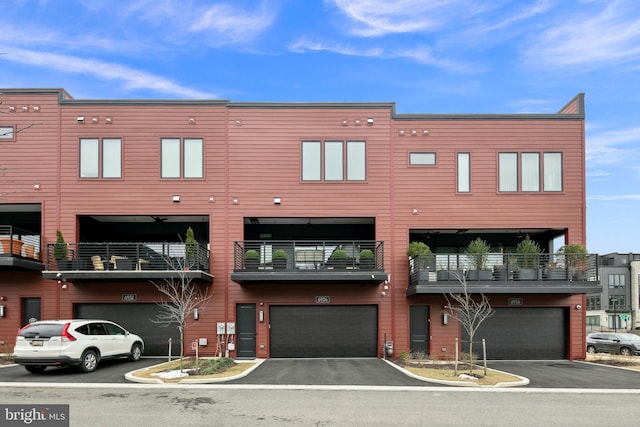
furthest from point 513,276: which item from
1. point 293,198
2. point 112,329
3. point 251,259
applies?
point 112,329

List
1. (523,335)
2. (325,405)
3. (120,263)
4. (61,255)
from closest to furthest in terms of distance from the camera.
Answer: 1. (325,405)
2. (120,263)
3. (61,255)
4. (523,335)

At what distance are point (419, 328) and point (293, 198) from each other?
6685 millimetres

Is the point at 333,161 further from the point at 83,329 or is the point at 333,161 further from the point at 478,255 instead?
the point at 83,329

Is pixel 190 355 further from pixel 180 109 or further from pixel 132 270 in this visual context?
pixel 180 109

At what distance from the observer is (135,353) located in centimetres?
1838

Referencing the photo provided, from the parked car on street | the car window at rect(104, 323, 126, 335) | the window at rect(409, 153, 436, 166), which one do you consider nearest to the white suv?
the car window at rect(104, 323, 126, 335)

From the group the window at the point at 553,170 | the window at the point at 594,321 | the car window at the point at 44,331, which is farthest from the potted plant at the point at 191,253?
the window at the point at 594,321

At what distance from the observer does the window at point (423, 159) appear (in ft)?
70.1

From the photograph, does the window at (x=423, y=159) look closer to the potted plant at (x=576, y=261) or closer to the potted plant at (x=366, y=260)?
the potted plant at (x=366, y=260)

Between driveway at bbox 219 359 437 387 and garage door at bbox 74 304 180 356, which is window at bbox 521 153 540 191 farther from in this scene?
garage door at bbox 74 304 180 356

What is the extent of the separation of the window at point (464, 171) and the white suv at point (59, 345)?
13.5m

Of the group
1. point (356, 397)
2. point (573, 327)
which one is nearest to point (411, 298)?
point (573, 327)

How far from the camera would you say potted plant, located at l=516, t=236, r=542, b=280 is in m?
19.6

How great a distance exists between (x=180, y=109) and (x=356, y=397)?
13.4 metres
